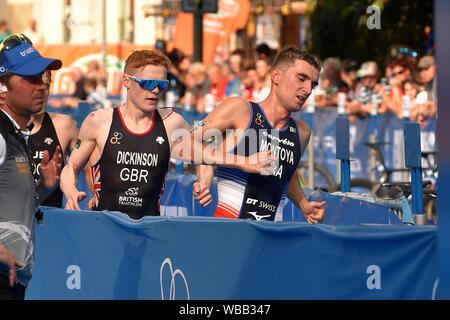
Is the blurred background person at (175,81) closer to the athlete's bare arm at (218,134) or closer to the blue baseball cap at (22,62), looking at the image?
the athlete's bare arm at (218,134)

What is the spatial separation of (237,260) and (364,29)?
16082 mm

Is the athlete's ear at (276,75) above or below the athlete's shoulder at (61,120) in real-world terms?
above

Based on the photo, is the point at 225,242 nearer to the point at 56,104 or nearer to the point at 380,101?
the point at 380,101

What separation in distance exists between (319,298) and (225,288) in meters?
0.54

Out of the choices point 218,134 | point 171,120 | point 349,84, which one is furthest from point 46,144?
point 349,84

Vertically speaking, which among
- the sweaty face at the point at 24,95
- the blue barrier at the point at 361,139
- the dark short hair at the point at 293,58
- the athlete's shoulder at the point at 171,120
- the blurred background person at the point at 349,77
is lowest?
the blue barrier at the point at 361,139

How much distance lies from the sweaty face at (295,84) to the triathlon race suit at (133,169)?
3.24 ft

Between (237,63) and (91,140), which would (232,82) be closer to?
(237,63)

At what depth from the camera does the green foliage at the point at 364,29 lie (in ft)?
63.2

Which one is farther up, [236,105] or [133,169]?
[236,105]

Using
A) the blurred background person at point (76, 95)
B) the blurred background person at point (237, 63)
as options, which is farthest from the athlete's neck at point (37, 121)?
the blurred background person at point (76, 95)

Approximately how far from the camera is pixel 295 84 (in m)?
8.14

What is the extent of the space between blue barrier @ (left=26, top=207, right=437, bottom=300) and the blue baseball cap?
4.33 feet

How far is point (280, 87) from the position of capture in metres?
8.18
